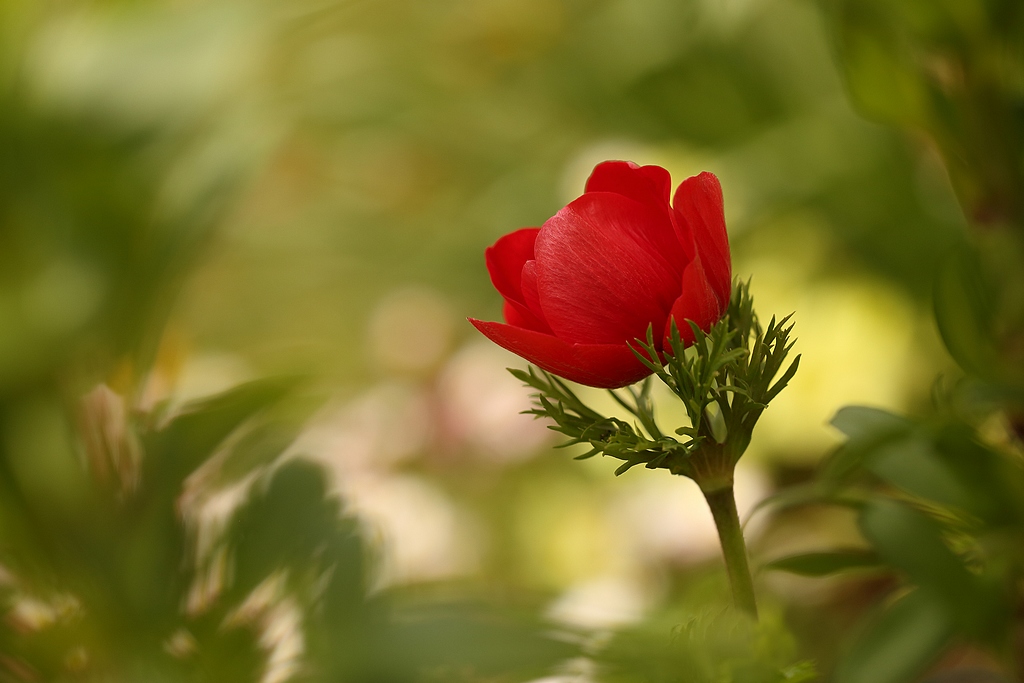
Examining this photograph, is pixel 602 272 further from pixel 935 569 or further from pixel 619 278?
pixel 935 569

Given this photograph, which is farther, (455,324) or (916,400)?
(455,324)

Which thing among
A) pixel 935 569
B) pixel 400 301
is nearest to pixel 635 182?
pixel 935 569

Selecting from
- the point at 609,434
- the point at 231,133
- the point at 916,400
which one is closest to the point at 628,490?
the point at 916,400

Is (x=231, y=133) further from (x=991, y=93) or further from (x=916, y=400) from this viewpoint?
(x=916, y=400)

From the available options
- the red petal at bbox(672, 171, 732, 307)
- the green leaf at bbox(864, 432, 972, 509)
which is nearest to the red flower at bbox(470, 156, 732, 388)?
the red petal at bbox(672, 171, 732, 307)

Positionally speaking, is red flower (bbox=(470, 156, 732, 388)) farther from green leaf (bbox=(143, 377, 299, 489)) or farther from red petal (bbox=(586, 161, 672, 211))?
green leaf (bbox=(143, 377, 299, 489))

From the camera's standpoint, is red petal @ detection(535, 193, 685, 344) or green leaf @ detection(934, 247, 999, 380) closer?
red petal @ detection(535, 193, 685, 344)
